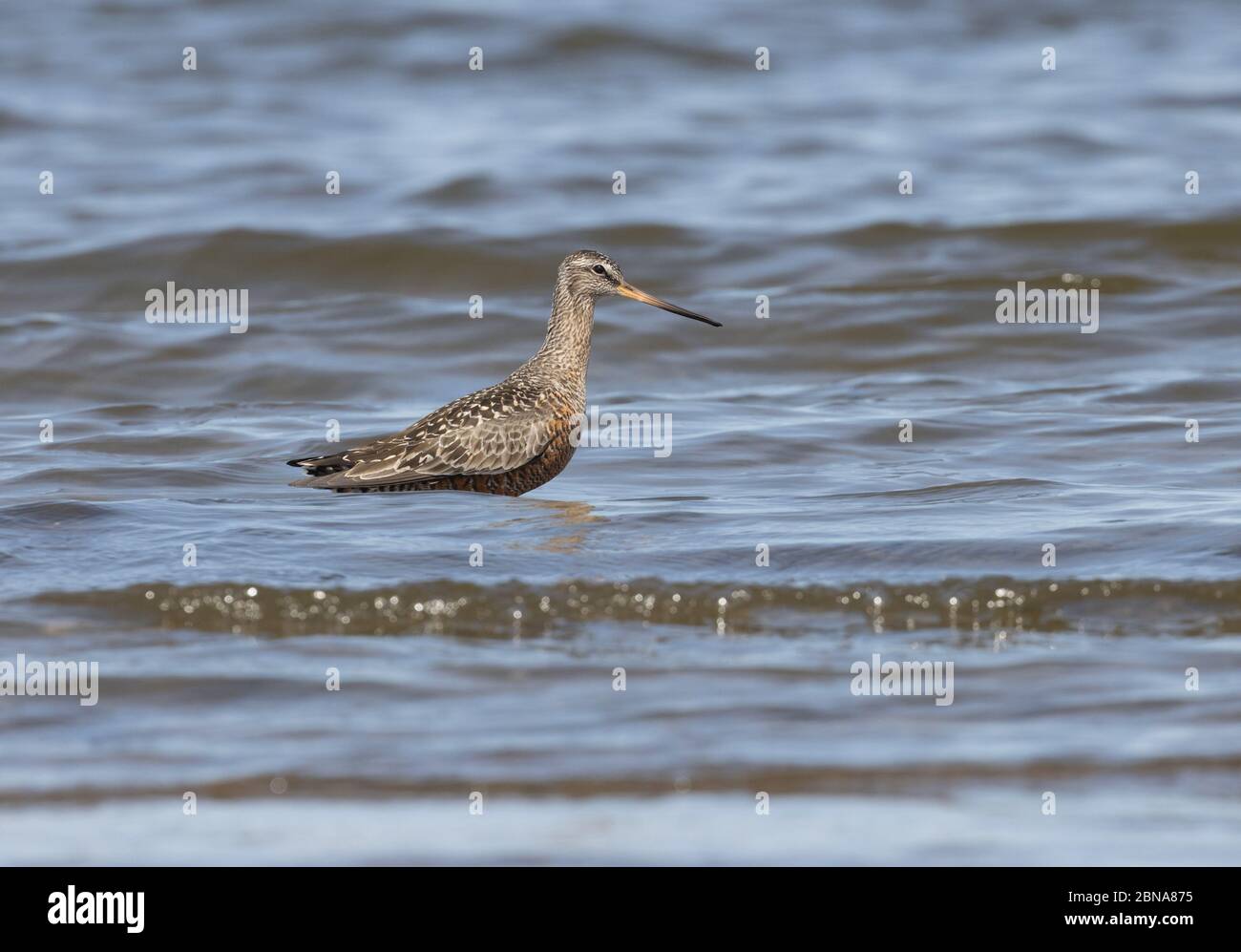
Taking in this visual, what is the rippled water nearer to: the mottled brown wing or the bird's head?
the mottled brown wing

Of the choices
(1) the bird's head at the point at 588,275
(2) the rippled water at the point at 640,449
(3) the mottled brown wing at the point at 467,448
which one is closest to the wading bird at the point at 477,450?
(3) the mottled brown wing at the point at 467,448

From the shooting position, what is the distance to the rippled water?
213 inches

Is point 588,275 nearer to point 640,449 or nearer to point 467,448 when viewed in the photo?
point 640,449

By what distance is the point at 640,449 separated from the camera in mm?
11102

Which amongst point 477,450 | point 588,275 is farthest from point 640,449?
point 477,450

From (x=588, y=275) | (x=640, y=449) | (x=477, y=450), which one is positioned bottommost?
(x=477, y=450)

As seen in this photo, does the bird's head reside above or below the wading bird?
above

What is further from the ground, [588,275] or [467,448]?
[588,275]

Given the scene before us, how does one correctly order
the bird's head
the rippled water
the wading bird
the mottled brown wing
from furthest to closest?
1. the bird's head
2. the mottled brown wing
3. the wading bird
4. the rippled water

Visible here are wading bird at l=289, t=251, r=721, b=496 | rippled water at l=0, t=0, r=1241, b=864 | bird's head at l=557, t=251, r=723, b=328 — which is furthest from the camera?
bird's head at l=557, t=251, r=723, b=328

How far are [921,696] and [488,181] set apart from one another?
1292cm

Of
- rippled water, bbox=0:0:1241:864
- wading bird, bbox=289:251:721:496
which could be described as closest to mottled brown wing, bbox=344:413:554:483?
wading bird, bbox=289:251:721:496

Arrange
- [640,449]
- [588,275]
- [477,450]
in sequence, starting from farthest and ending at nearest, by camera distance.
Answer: [640,449], [588,275], [477,450]

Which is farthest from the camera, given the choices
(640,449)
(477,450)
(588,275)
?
(640,449)
